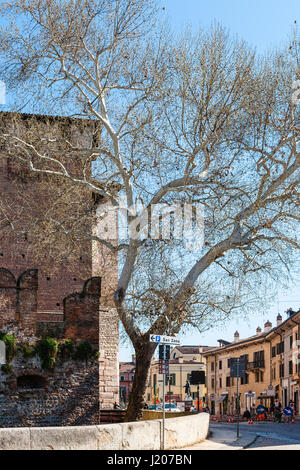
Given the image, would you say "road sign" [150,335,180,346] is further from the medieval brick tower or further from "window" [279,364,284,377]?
"window" [279,364,284,377]

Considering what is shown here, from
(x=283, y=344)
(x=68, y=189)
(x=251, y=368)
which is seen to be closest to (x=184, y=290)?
(x=68, y=189)

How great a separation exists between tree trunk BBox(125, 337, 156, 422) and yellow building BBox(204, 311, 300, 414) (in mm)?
30621

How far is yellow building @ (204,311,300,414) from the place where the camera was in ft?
189

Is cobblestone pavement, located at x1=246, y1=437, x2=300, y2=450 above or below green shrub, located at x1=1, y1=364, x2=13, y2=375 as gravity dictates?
below

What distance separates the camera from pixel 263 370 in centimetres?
6938

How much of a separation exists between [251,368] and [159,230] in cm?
5528

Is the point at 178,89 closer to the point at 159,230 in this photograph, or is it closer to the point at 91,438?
the point at 159,230

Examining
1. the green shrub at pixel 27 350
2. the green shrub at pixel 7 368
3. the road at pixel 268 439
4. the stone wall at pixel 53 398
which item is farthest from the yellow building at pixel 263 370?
the green shrub at pixel 7 368

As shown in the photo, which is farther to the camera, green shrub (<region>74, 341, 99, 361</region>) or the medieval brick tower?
green shrub (<region>74, 341, 99, 361</region>)

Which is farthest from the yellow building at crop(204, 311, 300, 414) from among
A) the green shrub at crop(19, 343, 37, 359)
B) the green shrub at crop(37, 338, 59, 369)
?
the green shrub at crop(19, 343, 37, 359)

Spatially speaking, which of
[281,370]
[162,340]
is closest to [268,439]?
[162,340]

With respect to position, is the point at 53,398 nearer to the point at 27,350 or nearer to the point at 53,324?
the point at 27,350

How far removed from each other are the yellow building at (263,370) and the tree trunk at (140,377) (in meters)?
30.6

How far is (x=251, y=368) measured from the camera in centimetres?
7144
